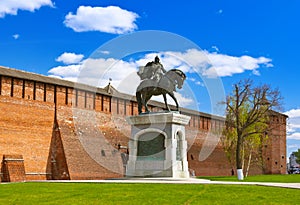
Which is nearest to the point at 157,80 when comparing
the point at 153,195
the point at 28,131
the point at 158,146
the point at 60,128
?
the point at 158,146

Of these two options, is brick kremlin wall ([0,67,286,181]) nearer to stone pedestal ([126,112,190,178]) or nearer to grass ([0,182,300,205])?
stone pedestal ([126,112,190,178])

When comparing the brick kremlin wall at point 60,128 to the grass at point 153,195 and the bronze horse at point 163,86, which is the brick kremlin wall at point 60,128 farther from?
the grass at point 153,195

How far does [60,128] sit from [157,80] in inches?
486

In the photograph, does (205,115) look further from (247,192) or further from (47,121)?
(247,192)

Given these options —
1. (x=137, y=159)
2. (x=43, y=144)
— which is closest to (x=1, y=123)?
(x=43, y=144)

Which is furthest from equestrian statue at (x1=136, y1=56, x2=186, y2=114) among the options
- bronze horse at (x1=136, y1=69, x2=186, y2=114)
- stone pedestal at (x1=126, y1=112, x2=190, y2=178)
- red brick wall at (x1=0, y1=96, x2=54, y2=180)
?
red brick wall at (x1=0, y1=96, x2=54, y2=180)

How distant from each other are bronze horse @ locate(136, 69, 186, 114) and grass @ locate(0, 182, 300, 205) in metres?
4.38

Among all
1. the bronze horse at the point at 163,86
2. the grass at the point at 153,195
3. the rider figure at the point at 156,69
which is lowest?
the grass at the point at 153,195

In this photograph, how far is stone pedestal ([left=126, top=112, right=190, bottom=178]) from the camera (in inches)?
544

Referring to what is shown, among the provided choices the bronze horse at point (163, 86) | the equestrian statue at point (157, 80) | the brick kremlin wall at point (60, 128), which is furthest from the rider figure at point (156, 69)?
the brick kremlin wall at point (60, 128)

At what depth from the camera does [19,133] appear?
2317cm

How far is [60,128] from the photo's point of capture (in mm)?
25500

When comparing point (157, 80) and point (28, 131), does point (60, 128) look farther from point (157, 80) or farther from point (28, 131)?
point (157, 80)

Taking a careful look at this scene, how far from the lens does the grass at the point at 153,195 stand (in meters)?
8.66
